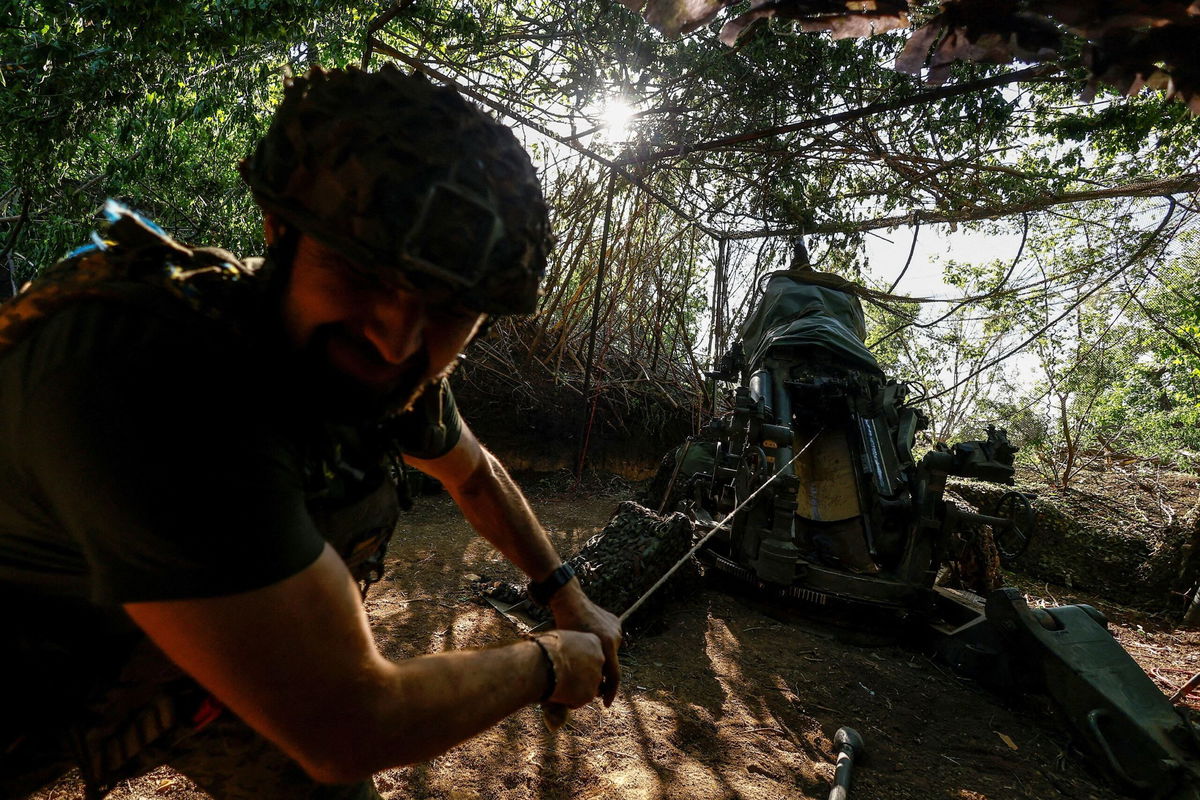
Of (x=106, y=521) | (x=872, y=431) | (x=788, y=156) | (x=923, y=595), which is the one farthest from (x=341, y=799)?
(x=788, y=156)

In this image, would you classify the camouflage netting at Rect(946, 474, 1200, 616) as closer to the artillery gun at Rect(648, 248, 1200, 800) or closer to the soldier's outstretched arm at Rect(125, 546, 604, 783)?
the artillery gun at Rect(648, 248, 1200, 800)

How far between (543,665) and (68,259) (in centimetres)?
113

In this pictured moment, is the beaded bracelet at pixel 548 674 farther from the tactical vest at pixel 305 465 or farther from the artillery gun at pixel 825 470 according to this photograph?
the artillery gun at pixel 825 470

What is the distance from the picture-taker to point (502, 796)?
97.0 inches

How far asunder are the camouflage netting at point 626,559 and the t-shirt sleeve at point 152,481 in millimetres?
3249

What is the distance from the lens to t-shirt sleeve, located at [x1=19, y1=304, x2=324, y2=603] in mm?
837

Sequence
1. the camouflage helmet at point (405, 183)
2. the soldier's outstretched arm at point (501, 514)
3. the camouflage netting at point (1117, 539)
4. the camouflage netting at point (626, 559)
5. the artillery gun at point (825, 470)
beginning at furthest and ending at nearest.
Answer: the camouflage netting at point (1117, 539) → the artillery gun at point (825, 470) → the camouflage netting at point (626, 559) → the soldier's outstretched arm at point (501, 514) → the camouflage helmet at point (405, 183)

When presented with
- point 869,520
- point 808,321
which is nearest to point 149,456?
point 869,520

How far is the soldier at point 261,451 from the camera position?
33.6 inches

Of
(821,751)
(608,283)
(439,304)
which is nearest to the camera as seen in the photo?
(439,304)

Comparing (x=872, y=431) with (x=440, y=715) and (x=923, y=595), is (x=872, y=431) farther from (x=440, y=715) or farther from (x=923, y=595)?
(x=440, y=715)

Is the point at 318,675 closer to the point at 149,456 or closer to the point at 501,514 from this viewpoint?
the point at 149,456

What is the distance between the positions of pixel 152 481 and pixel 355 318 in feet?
1.35

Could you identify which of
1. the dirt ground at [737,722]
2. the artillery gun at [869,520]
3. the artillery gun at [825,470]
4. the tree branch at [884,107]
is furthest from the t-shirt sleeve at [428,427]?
the artillery gun at [825,470]
